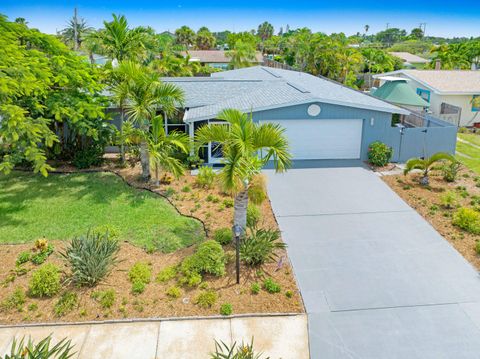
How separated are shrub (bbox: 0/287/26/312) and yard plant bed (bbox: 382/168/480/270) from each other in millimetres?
9737

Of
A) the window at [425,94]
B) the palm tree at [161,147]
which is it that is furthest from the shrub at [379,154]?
the window at [425,94]

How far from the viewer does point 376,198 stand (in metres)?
13.8

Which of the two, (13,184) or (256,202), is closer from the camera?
(256,202)

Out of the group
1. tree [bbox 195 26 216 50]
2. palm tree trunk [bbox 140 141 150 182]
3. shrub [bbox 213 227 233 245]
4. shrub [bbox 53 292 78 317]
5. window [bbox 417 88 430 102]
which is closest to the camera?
shrub [bbox 53 292 78 317]

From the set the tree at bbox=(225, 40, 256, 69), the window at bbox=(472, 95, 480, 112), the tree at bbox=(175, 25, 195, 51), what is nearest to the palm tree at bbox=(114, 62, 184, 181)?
the window at bbox=(472, 95, 480, 112)

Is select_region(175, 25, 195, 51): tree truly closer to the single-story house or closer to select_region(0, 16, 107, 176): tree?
the single-story house

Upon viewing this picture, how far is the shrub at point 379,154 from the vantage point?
1664cm

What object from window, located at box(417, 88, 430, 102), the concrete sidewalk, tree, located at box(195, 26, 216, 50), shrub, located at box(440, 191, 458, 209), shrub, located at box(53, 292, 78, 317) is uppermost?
tree, located at box(195, 26, 216, 50)

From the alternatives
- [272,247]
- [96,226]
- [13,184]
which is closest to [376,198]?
[272,247]

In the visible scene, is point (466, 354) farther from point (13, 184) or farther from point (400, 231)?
point (13, 184)

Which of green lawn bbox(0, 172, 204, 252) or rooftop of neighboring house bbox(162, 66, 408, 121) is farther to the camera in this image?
rooftop of neighboring house bbox(162, 66, 408, 121)

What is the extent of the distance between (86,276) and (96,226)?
3.01 m

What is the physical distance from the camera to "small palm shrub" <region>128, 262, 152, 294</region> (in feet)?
28.2

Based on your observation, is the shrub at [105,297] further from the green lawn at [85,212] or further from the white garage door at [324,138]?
the white garage door at [324,138]
